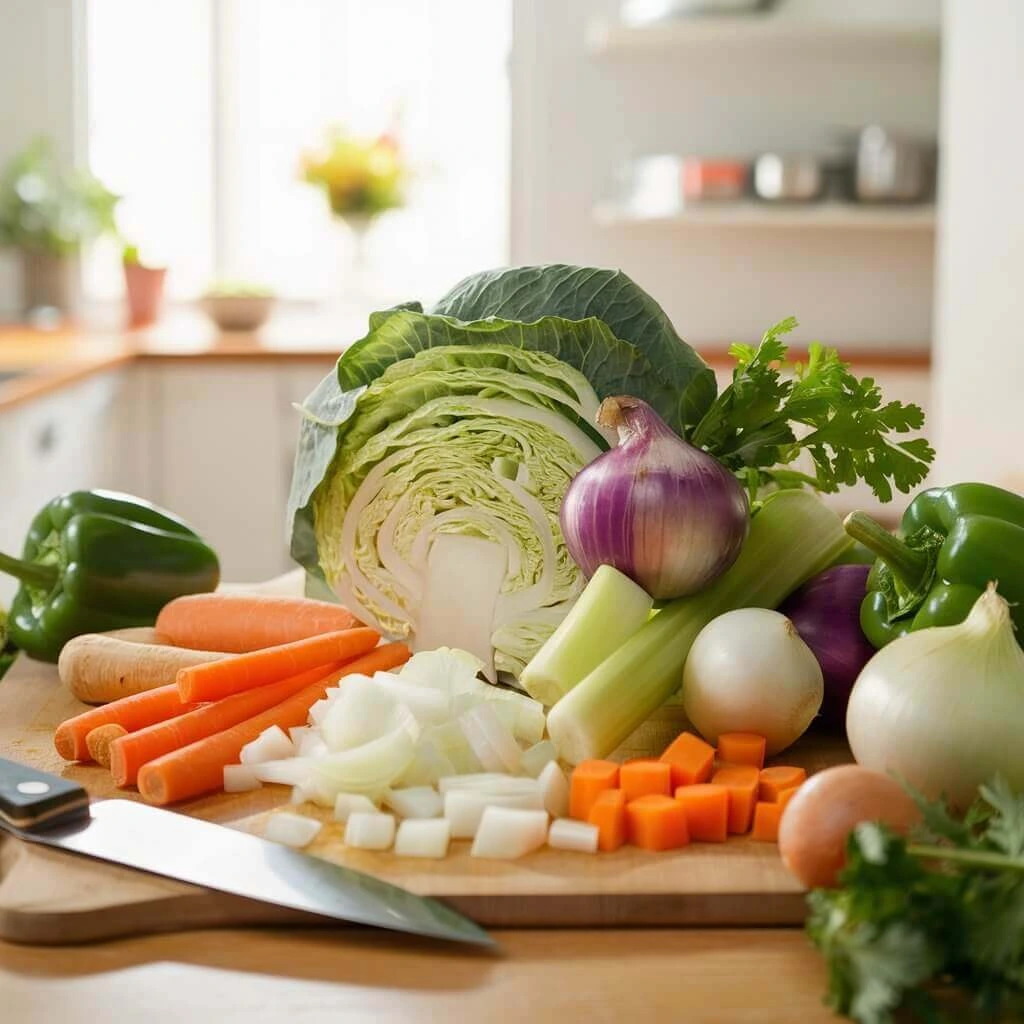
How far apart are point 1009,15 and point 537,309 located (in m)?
2.38

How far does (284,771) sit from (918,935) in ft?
1.70

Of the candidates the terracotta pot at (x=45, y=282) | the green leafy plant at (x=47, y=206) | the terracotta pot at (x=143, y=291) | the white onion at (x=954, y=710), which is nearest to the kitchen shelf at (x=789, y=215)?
the terracotta pot at (x=143, y=291)

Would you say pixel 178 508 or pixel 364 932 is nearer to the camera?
pixel 364 932

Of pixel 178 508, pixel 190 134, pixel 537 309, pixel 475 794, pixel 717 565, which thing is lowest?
pixel 178 508

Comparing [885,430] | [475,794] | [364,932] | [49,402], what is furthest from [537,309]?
[49,402]

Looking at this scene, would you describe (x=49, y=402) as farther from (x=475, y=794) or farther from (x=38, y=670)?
(x=475, y=794)

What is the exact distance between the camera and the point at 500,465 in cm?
136

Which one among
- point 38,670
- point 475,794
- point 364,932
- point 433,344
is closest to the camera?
point 364,932

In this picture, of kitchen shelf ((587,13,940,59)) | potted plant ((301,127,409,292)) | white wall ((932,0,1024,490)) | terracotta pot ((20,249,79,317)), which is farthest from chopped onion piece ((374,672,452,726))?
terracotta pot ((20,249,79,317))

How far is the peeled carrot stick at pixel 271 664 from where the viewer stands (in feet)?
3.90

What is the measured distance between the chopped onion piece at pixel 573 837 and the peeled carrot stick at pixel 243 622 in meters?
0.46

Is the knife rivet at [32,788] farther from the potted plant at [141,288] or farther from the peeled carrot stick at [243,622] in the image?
the potted plant at [141,288]

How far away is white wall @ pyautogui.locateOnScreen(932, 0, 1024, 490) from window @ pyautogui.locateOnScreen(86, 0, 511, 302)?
4.98 ft

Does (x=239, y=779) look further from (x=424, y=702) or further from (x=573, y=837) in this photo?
(x=573, y=837)
